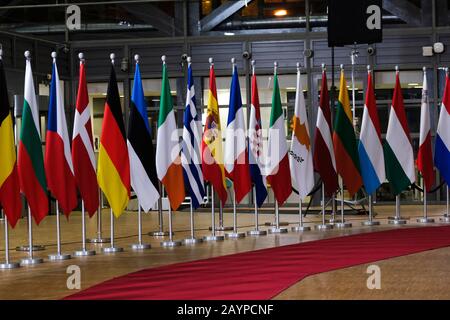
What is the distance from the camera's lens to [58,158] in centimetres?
894

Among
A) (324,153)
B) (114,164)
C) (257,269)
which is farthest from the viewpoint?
(324,153)

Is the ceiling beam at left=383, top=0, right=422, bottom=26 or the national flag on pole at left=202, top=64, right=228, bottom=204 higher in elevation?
the ceiling beam at left=383, top=0, right=422, bottom=26

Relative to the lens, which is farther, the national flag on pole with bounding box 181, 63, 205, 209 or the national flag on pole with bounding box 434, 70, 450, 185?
the national flag on pole with bounding box 434, 70, 450, 185

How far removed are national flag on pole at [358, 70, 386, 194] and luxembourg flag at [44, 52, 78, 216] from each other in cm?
435

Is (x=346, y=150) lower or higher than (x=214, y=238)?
higher

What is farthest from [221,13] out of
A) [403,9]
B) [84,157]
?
[84,157]

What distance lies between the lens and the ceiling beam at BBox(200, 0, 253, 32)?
1762 centimetres

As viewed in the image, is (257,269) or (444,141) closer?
(257,269)

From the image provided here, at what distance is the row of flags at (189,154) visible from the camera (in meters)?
8.67

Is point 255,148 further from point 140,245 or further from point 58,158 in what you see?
point 58,158

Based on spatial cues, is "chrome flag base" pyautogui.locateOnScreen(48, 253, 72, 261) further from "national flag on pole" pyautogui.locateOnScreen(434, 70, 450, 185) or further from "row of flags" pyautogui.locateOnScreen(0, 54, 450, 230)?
"national flag on pole" pyautogui.locateOnScreen(434, 70, 450, 185)

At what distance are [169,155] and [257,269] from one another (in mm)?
2948

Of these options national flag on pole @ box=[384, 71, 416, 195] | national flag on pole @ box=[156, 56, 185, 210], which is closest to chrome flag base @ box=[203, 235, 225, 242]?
national flag on pole @ box=[156, 56, 185, 210]

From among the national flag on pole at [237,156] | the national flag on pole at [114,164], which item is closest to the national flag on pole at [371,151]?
the national flag on pole at [237,156]
